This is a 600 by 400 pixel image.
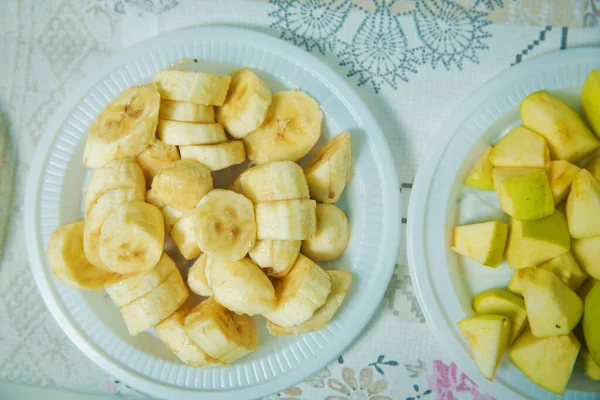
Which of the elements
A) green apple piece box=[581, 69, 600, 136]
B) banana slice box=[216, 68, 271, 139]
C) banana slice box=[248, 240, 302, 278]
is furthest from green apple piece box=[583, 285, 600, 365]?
banana slice box=[216, 68, 271, 139]

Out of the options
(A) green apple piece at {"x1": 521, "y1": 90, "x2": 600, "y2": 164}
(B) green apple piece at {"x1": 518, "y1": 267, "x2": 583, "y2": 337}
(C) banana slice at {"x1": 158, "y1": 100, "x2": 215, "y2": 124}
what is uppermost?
(A) green apple piece at {"x1": 521, "y1": 90, "x2": 600, "y2": 164}

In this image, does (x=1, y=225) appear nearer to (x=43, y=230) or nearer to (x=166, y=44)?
(x=43, y=230)

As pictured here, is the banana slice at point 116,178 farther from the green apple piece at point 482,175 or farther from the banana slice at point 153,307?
the green apple piece at point 482,175

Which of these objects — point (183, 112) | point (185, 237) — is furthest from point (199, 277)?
point (183, 112)

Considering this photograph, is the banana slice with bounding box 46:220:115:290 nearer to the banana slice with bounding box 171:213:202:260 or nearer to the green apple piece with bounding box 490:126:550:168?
the banana slice with bounding box 171:213:202:260

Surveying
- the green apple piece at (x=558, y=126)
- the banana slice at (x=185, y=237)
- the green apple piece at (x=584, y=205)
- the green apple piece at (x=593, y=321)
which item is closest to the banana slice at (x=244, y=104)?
the banana slice at (x=185, y=237)

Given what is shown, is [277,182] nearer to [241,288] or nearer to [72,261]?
[241,288]
